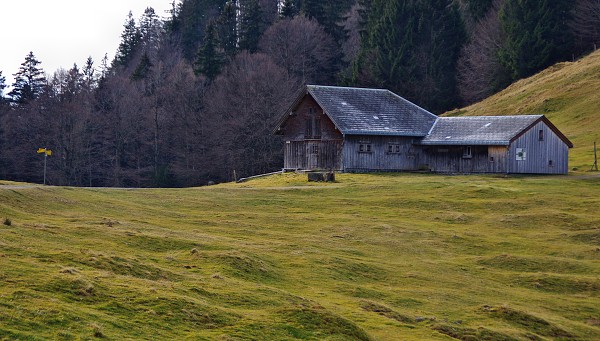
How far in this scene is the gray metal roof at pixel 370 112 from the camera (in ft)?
247

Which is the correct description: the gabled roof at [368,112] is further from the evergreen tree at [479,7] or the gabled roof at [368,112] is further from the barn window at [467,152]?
the evergreen tree at [479,7]

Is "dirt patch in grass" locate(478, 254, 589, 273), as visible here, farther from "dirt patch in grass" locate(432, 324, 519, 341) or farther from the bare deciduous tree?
the bare deciduous tree

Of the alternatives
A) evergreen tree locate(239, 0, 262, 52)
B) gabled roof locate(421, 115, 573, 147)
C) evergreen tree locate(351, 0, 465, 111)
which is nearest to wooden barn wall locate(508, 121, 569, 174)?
gabled roof locate(421, 115, 573, 147)

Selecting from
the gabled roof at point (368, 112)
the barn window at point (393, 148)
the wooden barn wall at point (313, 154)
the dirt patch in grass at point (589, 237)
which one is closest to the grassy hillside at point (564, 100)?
the gabled roof at point (368, 112)

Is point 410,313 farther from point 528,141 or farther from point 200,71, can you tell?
point 200,71

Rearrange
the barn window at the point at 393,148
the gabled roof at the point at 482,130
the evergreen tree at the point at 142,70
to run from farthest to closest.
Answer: the evergreen tree at the point at 142,70
the barn window at the point at 393,148
the gabled roof at the point at 482,130

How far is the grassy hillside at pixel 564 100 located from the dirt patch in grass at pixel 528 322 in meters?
50.1

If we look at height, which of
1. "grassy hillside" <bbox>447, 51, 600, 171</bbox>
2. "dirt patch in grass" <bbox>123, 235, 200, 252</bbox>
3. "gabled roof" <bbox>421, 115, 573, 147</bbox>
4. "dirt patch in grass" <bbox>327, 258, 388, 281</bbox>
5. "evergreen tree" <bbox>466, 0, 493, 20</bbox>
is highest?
"evergreen tree" <bbox>466, 0, 493, 20</bbox>

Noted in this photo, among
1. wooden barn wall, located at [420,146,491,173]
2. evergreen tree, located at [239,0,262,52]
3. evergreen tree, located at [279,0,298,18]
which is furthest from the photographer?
evergreen tree, located at [279,0,298,18]

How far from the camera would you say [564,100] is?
96.6 metres

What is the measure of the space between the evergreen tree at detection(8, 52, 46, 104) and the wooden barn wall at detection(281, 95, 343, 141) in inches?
1988

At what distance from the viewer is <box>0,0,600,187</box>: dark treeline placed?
107062 mm

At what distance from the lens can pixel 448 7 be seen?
408 ft

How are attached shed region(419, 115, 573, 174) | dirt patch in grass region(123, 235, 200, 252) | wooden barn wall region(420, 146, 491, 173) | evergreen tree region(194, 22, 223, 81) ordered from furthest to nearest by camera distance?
evergreen tree region(194, 22, 223, 81)
wooden barn wall region(420, 146, 491, 173)
attached shed region(419, 115, 573, 174)
dirt patch in grass region(123, 235, 200, 252)
